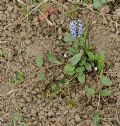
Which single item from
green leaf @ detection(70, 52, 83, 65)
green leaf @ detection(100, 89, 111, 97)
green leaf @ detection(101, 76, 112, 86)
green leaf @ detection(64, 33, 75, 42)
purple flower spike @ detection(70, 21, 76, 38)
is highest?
purple flower spike @ detection(70, 21, 76, 38)

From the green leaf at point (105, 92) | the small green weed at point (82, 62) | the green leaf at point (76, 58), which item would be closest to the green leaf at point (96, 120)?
the small green weed at point (82, 62)

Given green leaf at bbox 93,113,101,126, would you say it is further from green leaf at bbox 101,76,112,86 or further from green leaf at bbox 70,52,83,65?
green leaf at bbox 70,52,83,65

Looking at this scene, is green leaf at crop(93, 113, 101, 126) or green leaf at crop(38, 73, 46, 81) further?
green leaf at crop(38, 73, 46, 81)

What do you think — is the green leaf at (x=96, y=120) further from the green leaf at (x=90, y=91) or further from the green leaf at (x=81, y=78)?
the green leaf at (x=81, y=78)

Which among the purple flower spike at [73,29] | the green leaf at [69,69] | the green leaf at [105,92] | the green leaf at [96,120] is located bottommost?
the green leaf at [96,120]

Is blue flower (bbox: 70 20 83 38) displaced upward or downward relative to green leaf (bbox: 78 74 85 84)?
upward

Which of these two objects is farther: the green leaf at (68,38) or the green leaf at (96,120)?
the green leaf at (68,38)

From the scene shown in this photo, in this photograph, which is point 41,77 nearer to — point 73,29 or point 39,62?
point 39,62

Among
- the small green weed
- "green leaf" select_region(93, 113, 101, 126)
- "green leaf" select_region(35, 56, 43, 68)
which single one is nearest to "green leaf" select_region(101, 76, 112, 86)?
the small green weed

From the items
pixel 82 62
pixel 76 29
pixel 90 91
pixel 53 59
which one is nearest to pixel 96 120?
pixel 90 91
